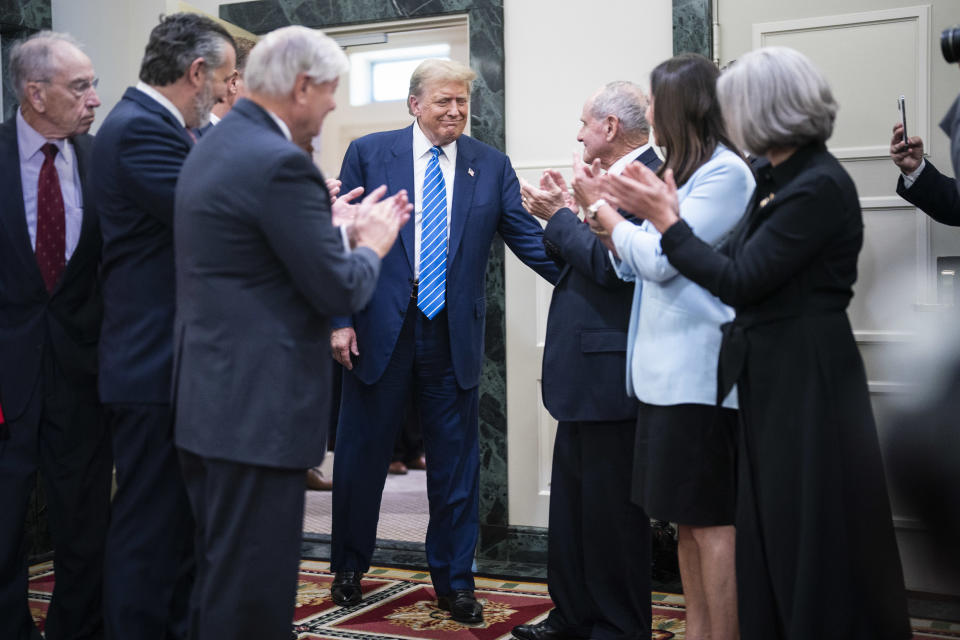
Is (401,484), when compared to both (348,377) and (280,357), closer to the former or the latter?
(348,377)

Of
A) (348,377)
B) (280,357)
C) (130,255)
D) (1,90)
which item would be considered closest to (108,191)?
(130,255)

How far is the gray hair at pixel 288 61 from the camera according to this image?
183 centimetres

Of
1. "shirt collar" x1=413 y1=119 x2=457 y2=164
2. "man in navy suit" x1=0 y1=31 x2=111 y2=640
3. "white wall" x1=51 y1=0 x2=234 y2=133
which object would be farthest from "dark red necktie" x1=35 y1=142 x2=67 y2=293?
"white wall" x1=51 y1=0 x2=234 y2=133

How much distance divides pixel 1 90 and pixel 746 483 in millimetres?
3253

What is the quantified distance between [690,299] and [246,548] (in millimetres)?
1065

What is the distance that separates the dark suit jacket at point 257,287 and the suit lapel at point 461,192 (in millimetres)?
1319

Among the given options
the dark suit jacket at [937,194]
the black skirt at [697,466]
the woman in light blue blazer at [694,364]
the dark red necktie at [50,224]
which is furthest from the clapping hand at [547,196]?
the dark red necktie at [50,224]

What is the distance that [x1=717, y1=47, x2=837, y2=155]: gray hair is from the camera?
1898 millimetres

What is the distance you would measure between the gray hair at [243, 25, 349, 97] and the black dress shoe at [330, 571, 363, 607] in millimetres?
1837

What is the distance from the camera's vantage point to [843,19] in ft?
10.7

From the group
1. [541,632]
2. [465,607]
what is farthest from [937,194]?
[465,607]

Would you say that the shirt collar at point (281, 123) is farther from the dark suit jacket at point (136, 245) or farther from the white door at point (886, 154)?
the white door at point (886, 154)

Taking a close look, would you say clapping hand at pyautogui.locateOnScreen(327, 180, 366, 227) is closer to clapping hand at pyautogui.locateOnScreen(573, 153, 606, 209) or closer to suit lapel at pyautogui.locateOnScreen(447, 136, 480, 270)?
clapping hand at pyautogui.locateOnScreen(573, 153, 606, 209)

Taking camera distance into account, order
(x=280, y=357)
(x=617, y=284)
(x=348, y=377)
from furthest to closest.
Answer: (x=348, y=377)
(x=617, y=284)
(x=280, y=357)
